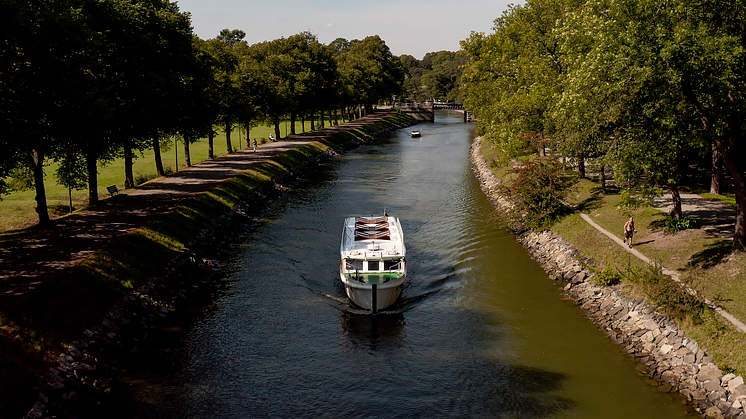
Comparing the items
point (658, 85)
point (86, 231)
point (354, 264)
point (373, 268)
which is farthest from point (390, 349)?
point (86, 231)

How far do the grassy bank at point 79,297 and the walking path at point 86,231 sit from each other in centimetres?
85

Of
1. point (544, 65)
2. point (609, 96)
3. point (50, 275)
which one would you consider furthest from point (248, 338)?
point (544, 65)

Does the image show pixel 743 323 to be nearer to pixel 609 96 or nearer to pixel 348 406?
pixel 609 96

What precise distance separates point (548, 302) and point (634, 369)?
786 cm

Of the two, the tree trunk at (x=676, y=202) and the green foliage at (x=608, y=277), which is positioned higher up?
the tree trunk at (x=676, y=202)

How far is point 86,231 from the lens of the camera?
3469 centimetres

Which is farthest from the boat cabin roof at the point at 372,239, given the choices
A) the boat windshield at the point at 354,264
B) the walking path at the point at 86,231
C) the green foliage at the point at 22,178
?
the green foliage at the point at 22,178

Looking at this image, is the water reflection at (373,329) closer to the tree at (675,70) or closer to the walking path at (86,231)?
the walking path at (86,231)

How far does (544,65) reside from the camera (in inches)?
1912

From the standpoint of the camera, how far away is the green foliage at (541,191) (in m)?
42.6

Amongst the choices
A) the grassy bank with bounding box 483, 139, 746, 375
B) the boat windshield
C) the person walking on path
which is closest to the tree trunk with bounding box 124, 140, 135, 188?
the boat windshield

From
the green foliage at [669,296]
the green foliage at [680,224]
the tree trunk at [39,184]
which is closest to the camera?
the green foliage at [669,296]

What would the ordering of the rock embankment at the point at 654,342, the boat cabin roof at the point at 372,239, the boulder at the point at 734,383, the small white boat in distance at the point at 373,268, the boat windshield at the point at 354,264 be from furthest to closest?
the boat cabin roof at the point at 372,239 < the boat windshield at the point at 354,264 < the small white boat in distance at the point at 373,268 < the rock embankment at the point at 654,342 < the boulder at the point at 734,383

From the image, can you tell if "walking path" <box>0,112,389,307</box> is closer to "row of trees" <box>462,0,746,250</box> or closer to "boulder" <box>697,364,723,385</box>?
"row of trees" <box>462,0,746,250</box>
